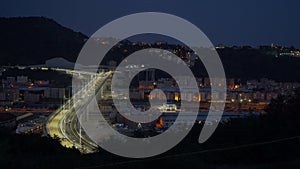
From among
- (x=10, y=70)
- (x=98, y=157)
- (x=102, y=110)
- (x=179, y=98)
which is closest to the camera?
(x=98, y=157)

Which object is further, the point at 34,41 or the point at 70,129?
the point at 34,41

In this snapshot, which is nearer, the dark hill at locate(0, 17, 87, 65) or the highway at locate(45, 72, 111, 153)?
the highway at locate(45, 72, 111, 153)

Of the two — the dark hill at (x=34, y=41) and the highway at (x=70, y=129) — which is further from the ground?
the dark hill at (x=34, y=41)

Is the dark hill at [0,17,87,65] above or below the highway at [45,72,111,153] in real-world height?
above

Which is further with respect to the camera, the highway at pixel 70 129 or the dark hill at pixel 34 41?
the dark hill at pixel 34 41

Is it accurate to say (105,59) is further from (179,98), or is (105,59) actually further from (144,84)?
(179,98)

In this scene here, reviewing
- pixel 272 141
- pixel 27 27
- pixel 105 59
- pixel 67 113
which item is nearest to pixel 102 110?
pixel 67 113

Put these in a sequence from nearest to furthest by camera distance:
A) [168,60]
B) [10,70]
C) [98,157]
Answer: [98,157] < [10,70] < [168,60]

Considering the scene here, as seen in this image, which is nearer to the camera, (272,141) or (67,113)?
(272,141)
